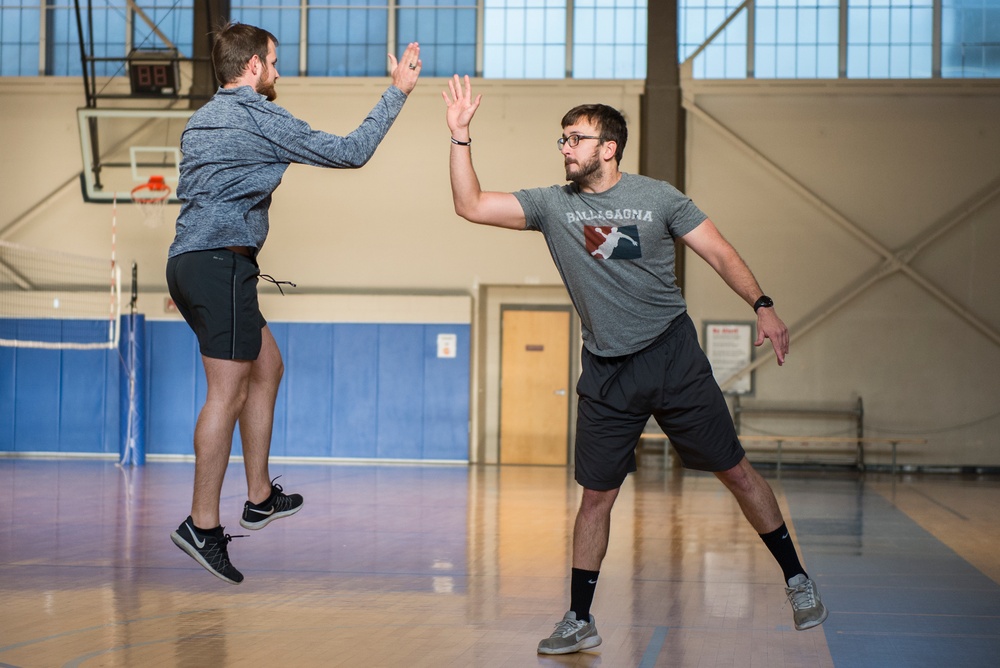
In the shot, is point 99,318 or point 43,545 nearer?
point 43,545

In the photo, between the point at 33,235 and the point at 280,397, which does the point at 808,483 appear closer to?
the point at 280,397

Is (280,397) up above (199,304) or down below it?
below

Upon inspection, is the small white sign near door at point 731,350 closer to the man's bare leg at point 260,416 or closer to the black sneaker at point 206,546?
the man's bare leg at point 260,416

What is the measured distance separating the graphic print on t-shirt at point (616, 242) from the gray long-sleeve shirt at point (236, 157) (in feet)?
2.72

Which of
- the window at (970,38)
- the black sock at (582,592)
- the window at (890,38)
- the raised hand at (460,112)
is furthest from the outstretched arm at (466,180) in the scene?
the window at (970,38)

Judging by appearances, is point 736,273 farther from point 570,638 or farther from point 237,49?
point 237,49

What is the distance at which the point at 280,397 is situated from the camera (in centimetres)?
1529

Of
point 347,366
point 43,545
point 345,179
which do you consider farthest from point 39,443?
point 43,545

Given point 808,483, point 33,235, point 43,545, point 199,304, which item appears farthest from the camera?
point 33,235

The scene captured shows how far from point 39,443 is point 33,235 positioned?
292 centimetres

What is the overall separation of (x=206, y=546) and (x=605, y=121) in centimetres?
196

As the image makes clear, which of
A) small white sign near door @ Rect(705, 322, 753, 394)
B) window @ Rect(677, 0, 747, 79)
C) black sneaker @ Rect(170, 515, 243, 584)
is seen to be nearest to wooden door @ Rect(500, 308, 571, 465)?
small white sign near door @ Rect(705, 322, 753, 394)

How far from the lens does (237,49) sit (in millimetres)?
3646

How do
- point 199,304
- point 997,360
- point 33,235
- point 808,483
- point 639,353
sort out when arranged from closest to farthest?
Result: point 199,304 → point 639,353 → point 808,483 → point 997,360 → point 33,235
